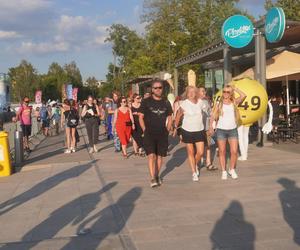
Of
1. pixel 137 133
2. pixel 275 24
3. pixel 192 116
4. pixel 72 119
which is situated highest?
pixel 275 24

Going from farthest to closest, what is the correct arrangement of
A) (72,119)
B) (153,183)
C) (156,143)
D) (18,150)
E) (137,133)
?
(72,119) < (137,133) < (18,150) < (156,143) < (153,183)

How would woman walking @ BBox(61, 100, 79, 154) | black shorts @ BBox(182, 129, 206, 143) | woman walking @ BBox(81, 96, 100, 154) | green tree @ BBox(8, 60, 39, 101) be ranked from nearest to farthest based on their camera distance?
black shorts @ BBox(182, 129, 206, 143)
woman walking @ BBox(81, 96, 100, 154)
woman walking @ BBox(61, 100, 79, 154)
green tree @ BBox(8, 60, 39, 101)

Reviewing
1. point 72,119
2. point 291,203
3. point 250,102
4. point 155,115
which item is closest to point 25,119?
point 72,119

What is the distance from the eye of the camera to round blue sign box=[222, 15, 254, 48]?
1346cm

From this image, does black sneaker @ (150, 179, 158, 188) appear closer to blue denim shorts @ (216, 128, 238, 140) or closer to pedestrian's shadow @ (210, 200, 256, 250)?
blue denim shorts @ (216, 128, 238, 140)

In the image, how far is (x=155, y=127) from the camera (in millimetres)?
8547

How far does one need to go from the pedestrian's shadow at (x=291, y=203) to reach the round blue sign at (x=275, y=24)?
468 cm

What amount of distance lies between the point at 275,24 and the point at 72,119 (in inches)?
243

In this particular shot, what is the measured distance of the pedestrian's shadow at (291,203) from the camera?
227 inches

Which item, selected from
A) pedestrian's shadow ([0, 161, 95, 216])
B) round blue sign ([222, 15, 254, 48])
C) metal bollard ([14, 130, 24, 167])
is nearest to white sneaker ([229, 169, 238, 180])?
pedestrian's shadow ([0, 161, 95, 216])

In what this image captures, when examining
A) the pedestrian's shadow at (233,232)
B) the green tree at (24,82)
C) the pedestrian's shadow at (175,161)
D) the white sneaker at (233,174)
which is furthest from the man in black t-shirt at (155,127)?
the green tree at (24,82)

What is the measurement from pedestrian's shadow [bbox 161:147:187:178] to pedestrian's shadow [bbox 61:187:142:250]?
8.16 feet

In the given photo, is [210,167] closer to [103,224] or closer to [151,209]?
[151,209]

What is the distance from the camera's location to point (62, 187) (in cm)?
898
